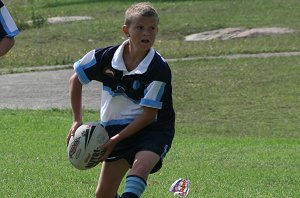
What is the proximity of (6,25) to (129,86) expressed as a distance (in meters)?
1.49

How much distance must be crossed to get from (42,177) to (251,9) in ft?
87.9

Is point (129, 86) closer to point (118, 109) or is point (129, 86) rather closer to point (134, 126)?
point (118, 109)

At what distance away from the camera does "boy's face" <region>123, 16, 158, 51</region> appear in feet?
22.7

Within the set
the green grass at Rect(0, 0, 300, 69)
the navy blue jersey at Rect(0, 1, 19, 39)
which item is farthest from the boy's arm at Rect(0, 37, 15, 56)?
the green grass at Rect(0, 0, 300, 69)

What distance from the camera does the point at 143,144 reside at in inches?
275

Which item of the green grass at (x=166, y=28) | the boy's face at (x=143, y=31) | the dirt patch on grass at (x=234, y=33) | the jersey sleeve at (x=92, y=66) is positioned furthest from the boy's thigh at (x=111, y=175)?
the dirt patch on grass at (x=234, y=33)

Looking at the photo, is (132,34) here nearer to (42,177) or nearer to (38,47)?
(42,177)

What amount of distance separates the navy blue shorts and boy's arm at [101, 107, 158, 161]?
3.9 inches

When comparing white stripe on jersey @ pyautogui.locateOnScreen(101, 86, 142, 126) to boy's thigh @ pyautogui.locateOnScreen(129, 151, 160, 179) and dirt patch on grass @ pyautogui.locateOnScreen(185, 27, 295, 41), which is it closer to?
boy's thigh @ pyautogui.locateOnScreen(129, 151, 160, 179)

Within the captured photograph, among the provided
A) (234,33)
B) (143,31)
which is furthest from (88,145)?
(234,33)

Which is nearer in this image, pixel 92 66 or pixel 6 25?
pixel 92 66

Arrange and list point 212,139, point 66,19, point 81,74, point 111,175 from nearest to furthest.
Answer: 1. point 111,175
2. point 81,74
3. point 212,139
4. point 66,19

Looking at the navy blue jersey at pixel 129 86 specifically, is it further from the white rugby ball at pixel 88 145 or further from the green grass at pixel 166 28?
the green grass at pixel 166 28

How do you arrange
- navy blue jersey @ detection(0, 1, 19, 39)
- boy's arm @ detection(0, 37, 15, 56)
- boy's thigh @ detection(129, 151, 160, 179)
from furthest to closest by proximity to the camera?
navy blue jersey @ detection(0, 1, 19, 39), boy's arm @ detection(0, 37, 15, 56), boy's thigh @ detection(129, 151, 160, 179)
